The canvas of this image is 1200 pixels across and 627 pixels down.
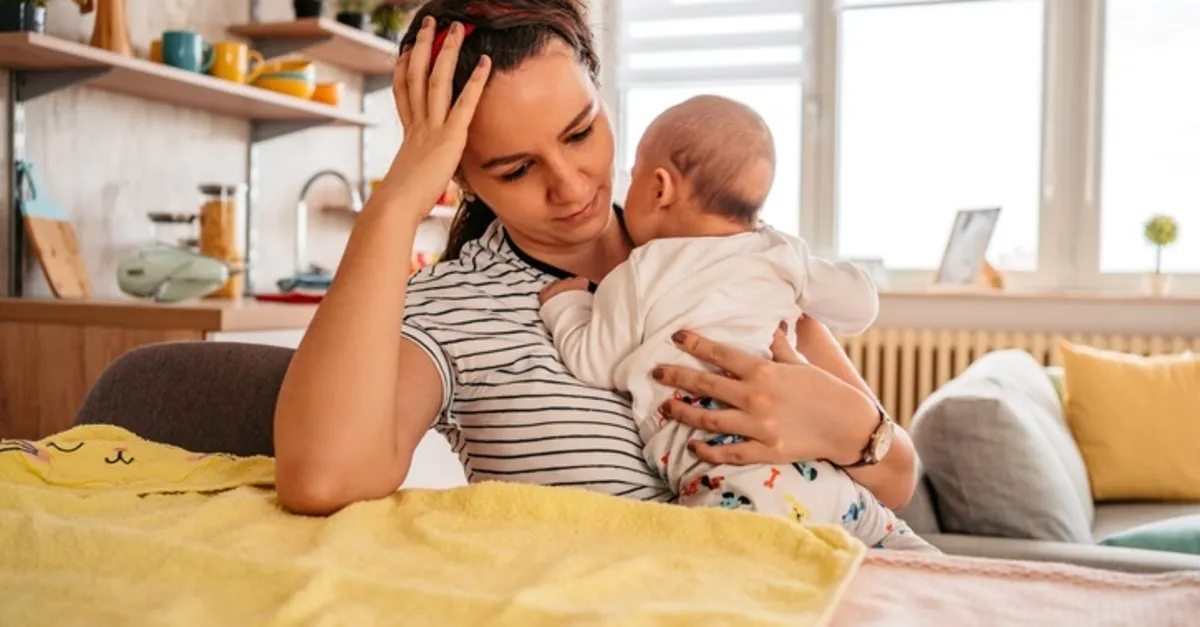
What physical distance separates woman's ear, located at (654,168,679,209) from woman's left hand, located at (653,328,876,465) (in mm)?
192

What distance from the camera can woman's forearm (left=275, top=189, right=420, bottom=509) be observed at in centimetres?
94

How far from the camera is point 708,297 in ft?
3.75

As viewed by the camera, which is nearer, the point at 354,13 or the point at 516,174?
the point at 516,174

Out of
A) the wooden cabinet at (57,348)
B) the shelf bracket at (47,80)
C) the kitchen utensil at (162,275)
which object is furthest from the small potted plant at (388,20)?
the wooden cabinet at (57,348)

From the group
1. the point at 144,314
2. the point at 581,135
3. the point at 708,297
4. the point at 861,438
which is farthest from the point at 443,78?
the point at 144,314

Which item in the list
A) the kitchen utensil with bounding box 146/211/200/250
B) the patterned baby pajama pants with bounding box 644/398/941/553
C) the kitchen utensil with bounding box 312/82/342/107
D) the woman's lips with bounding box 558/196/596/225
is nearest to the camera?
the patterned baby pajama pants with bounding box 644/398/941/553

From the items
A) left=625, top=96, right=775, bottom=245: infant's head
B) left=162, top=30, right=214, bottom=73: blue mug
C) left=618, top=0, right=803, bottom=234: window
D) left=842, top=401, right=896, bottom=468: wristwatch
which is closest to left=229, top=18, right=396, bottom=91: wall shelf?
left=162, top=30, right=214, bottom=73: blue mug

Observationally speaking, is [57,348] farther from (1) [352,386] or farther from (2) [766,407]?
(2) [766,407]

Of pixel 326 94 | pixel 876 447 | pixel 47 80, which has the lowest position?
pixel 876 447

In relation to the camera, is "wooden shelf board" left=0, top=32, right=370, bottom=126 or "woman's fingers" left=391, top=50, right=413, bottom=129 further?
"wooden shelf board" left=0, top=32, right=370, bottom=126

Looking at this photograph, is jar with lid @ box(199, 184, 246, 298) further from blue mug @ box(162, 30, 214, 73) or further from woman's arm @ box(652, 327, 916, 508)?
woman's arm @ box(652, 327, 916, 508)

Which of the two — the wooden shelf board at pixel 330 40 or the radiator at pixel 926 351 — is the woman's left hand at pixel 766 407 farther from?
the radiator at pixel 926 351

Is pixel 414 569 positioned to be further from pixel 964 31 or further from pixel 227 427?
pixel 964 31

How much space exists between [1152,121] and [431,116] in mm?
3851
